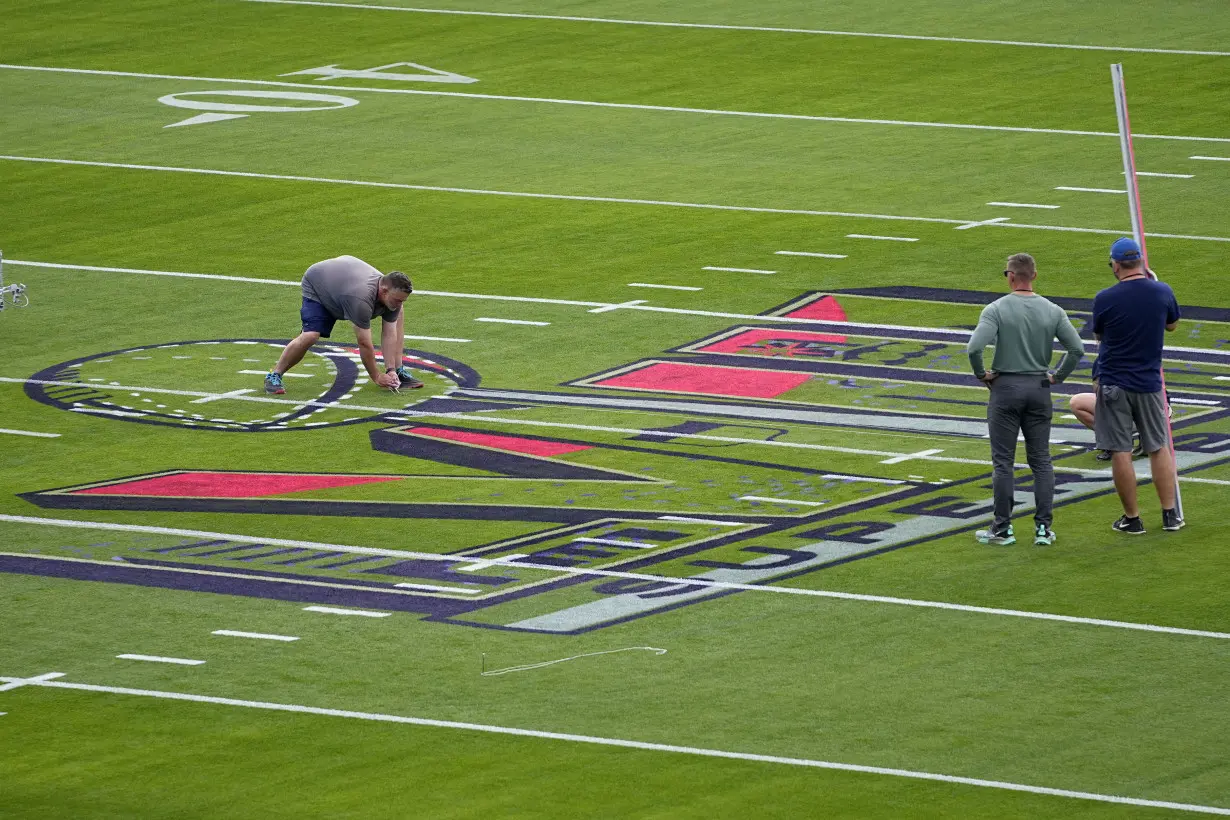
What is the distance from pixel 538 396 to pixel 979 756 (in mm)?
8231

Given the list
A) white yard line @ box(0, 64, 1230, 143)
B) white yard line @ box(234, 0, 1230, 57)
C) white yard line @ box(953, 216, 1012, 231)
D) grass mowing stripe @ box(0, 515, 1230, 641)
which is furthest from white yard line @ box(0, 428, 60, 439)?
white yard line @ box(234, 0, 1230, 57)

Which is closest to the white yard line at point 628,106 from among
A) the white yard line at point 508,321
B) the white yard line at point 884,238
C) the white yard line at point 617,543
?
the white yard line at point 884,238

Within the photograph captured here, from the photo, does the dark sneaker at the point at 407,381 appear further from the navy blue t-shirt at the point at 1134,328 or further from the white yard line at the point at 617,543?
the navy blue t-shirt at the point at 1134,328

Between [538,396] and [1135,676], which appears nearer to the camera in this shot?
[1135,676]

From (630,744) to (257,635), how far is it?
2.67 meters

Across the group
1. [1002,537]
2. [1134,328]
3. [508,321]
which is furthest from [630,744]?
[508,321]

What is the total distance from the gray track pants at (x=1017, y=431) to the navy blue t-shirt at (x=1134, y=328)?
22.5 inches

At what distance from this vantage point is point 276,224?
1027 inches

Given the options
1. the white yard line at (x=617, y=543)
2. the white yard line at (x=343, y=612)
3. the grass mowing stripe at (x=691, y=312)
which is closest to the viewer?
the white yard line at (x=343, y=612)

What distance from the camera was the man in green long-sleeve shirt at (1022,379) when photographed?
14.3m

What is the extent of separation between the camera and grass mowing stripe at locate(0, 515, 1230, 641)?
12828 mm

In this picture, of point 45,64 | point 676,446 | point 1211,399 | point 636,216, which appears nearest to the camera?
point 676,446

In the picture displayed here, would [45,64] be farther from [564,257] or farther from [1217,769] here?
[1217,769]

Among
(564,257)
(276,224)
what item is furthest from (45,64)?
(564,257)
